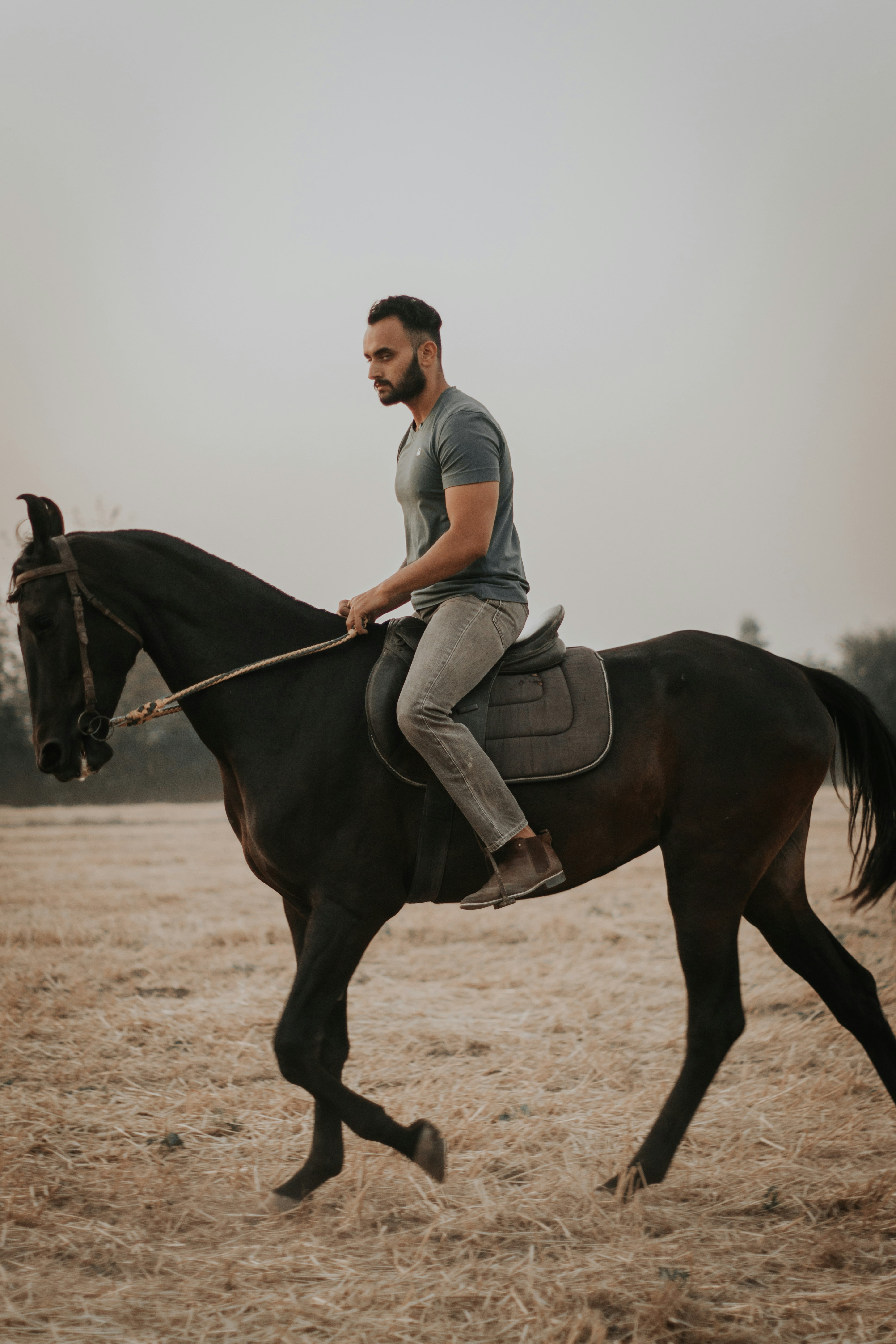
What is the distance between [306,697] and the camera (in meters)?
3.39

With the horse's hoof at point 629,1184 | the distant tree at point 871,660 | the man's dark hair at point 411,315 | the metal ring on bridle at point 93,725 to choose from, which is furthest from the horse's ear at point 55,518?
the distant tree at point 871,660

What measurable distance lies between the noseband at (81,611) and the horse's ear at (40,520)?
0.11ft

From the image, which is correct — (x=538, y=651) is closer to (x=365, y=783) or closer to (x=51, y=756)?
(x=365, y=783)

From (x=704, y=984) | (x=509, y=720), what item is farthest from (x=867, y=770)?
(x=509, y=720)

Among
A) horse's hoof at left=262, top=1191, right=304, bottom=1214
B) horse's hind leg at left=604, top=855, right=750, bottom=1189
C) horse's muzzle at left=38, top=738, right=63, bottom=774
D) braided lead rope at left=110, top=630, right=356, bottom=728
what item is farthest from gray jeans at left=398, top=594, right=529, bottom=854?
horse's hoof at left=262, top=1191, right=304, bottom=1214

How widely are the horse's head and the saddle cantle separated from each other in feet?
3.28

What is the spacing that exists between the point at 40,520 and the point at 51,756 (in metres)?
0.85

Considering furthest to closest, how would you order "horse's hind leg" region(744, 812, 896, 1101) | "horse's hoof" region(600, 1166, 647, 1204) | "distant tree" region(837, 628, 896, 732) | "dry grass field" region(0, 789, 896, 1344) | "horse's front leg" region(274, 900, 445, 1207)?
1. "distant tree" region(837, 628, 896, 732)
2. "horse's hind leg" region(744, 812, 896, 1101)
3. "horse's hoof" region(600, 1166, 647, 1204)
4. "horse's front leg" region(274, 900, 445, 1207)
5. "dry grass field" region(0, 789, 896, 1344)

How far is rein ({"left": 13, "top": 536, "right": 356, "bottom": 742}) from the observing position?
3254 millimetres

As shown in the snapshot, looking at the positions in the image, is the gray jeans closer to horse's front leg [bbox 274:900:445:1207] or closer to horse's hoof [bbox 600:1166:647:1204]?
horse's front leg [bbox 274:900:445:1207]

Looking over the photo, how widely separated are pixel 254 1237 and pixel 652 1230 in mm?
1395

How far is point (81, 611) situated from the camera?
325 cm

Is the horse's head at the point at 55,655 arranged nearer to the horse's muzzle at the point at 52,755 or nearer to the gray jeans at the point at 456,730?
the horse's muzzle at the point at 52,755

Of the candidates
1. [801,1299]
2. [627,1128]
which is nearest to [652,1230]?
[801,1299]
